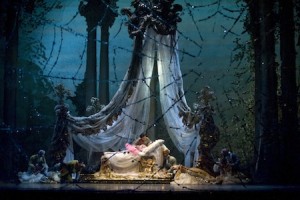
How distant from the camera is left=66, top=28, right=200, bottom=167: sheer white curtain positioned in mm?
9234

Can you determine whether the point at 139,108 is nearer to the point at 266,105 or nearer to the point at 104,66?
the point at 266,105

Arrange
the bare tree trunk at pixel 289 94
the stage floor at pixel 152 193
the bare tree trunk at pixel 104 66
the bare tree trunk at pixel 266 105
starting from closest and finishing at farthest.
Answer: the stage floor at pixel 152 193, the bare tree trunk at pixel 266 105, the bare tree trunk at pixel 289 94, the bare tree trunk at pixel 104 66

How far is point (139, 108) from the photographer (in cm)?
941

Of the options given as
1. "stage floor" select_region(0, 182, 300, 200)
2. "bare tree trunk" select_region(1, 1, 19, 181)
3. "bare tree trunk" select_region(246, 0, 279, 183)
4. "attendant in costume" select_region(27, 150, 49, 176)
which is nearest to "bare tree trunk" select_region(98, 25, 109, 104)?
"bare tree trunk" select_region(1, 1, 19, 181)

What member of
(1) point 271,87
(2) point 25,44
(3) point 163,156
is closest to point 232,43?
(1) point 271,87

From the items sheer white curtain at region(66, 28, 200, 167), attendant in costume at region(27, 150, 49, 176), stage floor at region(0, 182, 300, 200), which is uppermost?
sheer white curtain at region(66, 28, 200, 167)

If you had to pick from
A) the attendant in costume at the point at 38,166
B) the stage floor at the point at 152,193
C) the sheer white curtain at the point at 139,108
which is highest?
the sheer white curtain at the point at 139,108

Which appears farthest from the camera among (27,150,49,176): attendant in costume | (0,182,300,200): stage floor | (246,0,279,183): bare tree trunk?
(27,150,49,176): attendant in costume

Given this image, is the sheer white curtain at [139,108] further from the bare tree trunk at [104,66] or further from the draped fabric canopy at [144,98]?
the bare tree trunk at [104,66]

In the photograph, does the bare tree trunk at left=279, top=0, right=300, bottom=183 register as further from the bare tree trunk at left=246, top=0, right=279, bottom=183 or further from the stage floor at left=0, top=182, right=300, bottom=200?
the stage floor at left=0, top=182, right=300, bottom=200

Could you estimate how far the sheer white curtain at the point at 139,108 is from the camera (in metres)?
9.23

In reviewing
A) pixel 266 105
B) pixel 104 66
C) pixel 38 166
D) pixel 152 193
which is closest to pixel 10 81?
pixel 104 66

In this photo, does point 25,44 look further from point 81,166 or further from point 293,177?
point 293,177

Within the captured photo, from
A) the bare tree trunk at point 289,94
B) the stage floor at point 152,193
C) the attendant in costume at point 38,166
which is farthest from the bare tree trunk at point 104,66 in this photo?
the stage floor at point 152,193
